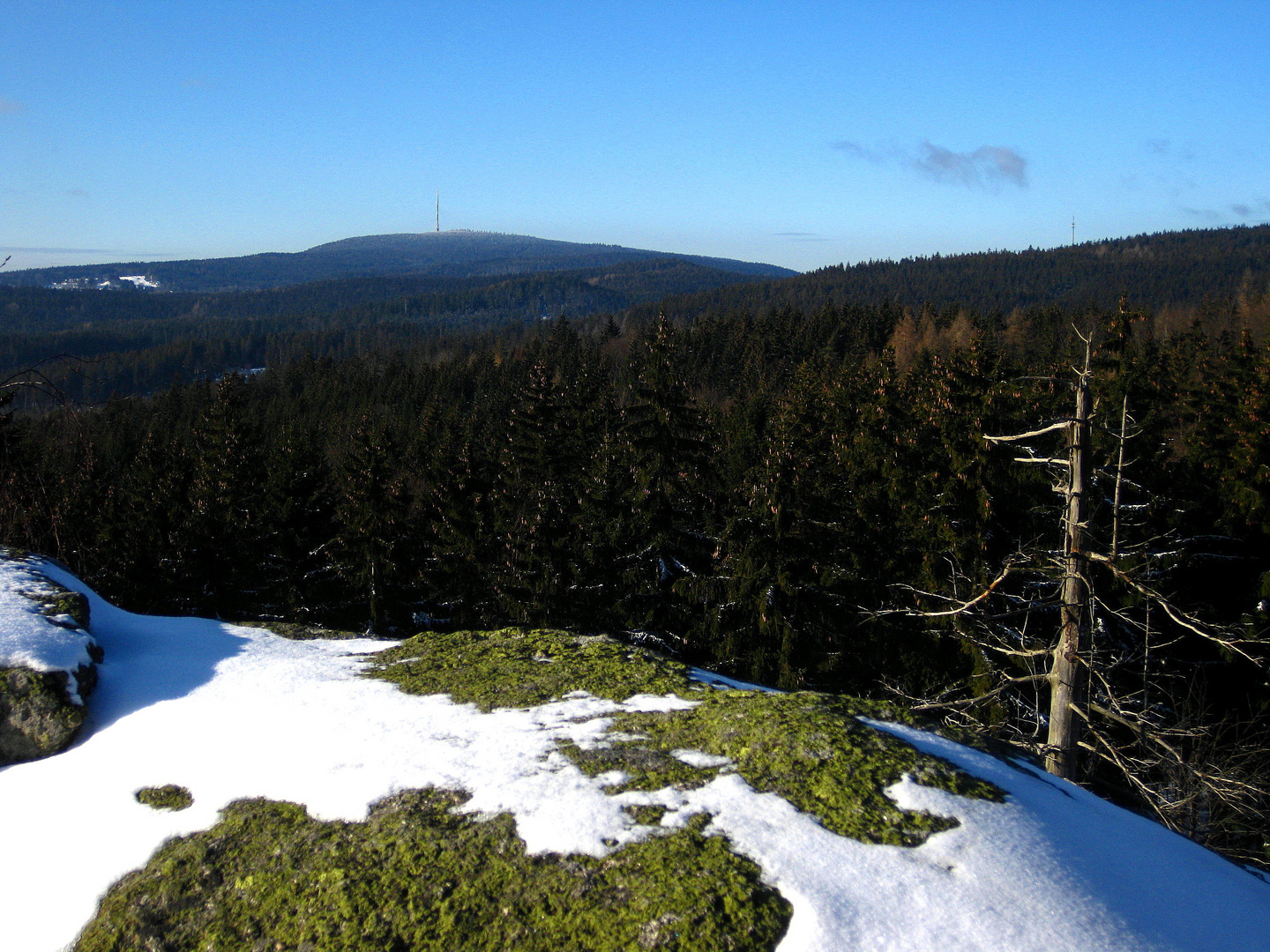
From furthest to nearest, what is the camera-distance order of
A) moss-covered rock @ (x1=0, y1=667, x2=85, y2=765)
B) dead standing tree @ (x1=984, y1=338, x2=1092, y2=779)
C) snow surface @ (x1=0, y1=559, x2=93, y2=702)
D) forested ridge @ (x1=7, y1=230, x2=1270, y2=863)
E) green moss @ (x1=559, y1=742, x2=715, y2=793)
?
1. forested ridge @ (x1=7, y1=230, x2=1270, y2=863)
2. dead standing tree @ (x1=984, y1=338, x2=1092, y2=779)
3. snow surface @ (x1=0, y1=559, x2=93, y2=702)
4. moss-covered rock @ (x1=0, y1=667, x2=85, y2=765)
5. green moss @ (x1=559, y1=742, x2=715, y2=793)

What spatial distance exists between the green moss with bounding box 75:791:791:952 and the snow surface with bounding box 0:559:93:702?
8.41ft

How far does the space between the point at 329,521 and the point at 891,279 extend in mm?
172584

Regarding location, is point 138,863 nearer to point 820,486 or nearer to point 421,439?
point 820,486

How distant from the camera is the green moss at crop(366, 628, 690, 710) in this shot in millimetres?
5777

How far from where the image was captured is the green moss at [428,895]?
316cm

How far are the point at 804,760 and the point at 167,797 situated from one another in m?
3.73

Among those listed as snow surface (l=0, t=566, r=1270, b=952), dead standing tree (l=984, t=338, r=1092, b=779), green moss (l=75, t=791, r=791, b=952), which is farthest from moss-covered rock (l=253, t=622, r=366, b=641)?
dead standing tree (l=984, t=338, r=1092, b=779)

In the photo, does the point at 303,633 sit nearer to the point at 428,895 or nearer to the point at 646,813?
the point at 428,895

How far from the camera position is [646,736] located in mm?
4883

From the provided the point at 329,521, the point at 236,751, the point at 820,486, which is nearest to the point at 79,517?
the point at 329,521

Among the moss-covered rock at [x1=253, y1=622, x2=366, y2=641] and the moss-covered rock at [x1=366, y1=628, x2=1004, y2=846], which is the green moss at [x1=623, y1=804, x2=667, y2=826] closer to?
the moss-covered rock at [x1=366, y1=628, x2=1004, y2=846]

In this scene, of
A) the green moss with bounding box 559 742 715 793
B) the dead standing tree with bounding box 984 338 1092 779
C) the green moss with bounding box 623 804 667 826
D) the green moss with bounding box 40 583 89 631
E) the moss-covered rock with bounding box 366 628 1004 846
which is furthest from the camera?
the dead standing tree with bounding box 984 338 1092 779

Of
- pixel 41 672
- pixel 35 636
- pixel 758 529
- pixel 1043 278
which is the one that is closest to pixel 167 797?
pixel 41 672

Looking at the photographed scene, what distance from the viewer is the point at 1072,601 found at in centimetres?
775
